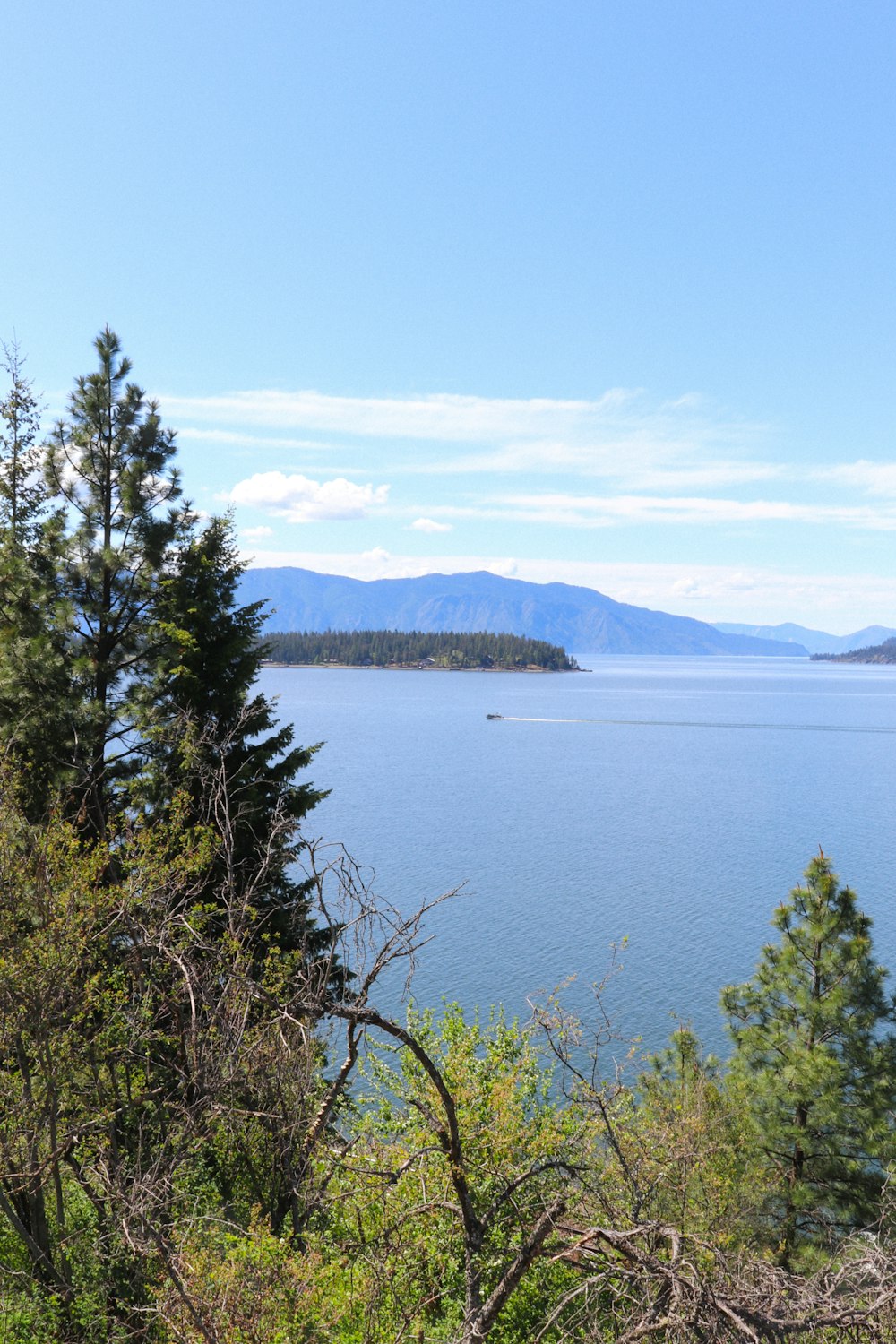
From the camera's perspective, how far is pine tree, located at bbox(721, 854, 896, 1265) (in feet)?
56.2

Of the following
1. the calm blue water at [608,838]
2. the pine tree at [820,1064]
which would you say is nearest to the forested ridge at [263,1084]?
the pine tree at [820,1064]

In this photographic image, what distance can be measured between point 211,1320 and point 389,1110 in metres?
7.05

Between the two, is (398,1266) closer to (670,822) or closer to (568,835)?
(568,835)

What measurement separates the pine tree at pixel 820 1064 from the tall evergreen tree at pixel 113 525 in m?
14.3

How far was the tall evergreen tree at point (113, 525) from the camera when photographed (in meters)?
18.8

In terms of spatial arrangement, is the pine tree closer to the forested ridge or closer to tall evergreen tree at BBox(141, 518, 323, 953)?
the forested ridge

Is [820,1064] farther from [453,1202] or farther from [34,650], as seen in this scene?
[34,650]

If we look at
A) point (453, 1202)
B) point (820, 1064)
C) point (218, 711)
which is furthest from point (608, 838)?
point (453, 1202)

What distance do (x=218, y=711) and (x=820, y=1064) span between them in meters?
13.7

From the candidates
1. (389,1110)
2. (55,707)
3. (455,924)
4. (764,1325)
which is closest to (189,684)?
(55,707)

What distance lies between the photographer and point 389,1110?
13945 millimetres

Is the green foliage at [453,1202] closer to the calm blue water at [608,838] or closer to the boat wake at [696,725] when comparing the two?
the calm blue water at [608,838]

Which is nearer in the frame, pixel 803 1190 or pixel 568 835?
pixel 803 1190

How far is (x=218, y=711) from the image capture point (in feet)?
61.2
